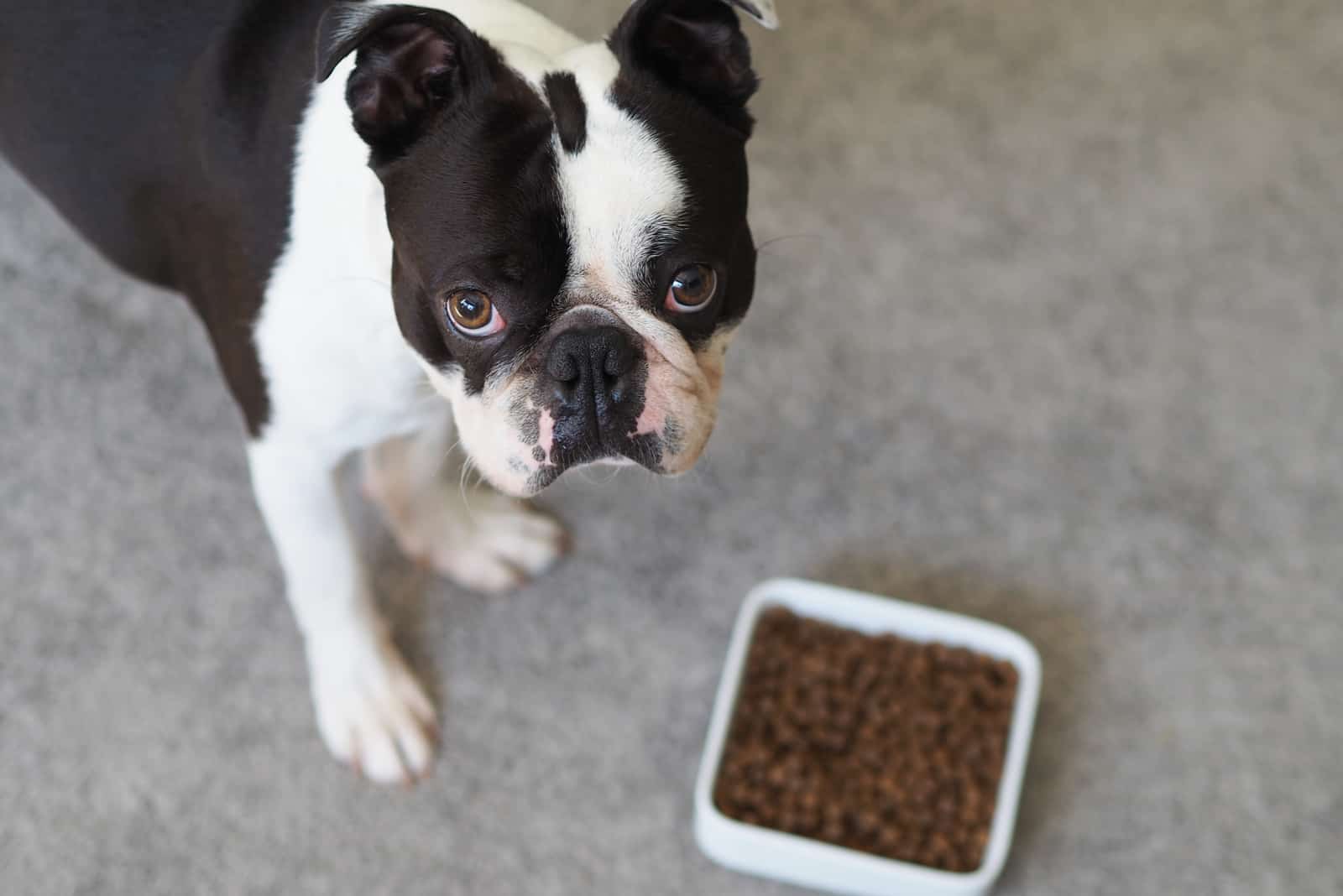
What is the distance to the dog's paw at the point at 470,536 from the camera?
2.17 m

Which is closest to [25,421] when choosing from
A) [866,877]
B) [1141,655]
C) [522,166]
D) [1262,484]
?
[522,166]

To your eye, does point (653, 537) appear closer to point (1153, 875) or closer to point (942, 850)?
point (942, 850)

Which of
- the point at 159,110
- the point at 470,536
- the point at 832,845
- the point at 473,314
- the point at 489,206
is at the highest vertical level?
the point at 489,206

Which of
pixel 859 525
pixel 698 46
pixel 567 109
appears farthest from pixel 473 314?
pixel 859 525

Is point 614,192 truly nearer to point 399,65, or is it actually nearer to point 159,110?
point 399,65

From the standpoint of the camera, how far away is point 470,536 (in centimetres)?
220

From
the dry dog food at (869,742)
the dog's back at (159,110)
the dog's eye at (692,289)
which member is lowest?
the dry dog food at (869,742)

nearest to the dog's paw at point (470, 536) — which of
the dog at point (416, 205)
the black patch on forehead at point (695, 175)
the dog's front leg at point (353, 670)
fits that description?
the dog's front leg at point (353, 670)

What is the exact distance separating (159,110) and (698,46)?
67 cm

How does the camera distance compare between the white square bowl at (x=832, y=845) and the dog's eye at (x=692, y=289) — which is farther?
the white square bowl at (x=832, y=845)

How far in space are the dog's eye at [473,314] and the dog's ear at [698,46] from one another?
273 millimetres

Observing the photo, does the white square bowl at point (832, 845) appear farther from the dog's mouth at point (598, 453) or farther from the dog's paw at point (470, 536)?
the dog's mouth at point (598, 453)

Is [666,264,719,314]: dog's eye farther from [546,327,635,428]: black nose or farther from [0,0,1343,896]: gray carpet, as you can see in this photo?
[0,0,1343,896]: gray carpet

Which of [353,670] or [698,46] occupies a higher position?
[698,46]
